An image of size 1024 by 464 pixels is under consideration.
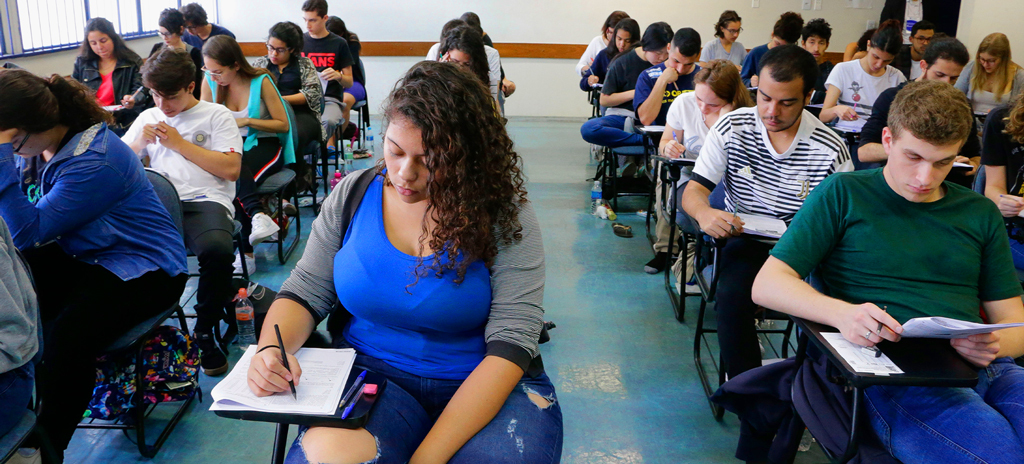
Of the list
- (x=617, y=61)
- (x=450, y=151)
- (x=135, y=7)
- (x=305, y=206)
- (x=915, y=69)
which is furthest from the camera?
(x=135, y=7)

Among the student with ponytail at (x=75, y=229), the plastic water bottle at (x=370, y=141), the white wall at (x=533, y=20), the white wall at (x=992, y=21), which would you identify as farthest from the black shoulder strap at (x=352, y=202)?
the white wall at (x=533, y=20)

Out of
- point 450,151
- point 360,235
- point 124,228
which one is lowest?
point 124,228

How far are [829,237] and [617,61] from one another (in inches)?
143

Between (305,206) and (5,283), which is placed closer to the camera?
(5,283)

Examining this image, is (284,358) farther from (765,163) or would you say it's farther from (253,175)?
(253,175)

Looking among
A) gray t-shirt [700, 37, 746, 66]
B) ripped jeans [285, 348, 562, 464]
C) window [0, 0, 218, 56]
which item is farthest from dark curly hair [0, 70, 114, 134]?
gray t-shirt [700, 37, 746, 66]

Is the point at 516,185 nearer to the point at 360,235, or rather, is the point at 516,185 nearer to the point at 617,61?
the point at 360,235

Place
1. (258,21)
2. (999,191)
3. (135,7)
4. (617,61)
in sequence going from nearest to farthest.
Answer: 1. (999,191)
2. (617,61)
3. (135,7)
4. (258,21)

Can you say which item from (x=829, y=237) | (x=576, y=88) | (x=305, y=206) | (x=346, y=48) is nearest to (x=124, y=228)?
(x=829, y=237)

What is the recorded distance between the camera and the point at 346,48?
5500mm

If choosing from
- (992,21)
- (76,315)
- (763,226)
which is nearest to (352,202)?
(76,315)

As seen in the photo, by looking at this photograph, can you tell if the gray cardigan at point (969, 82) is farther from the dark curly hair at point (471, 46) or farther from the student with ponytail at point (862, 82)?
the dark curly hair at point (471, 46)

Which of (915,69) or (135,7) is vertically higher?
(135,7)

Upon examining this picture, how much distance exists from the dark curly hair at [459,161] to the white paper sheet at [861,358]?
714mm
